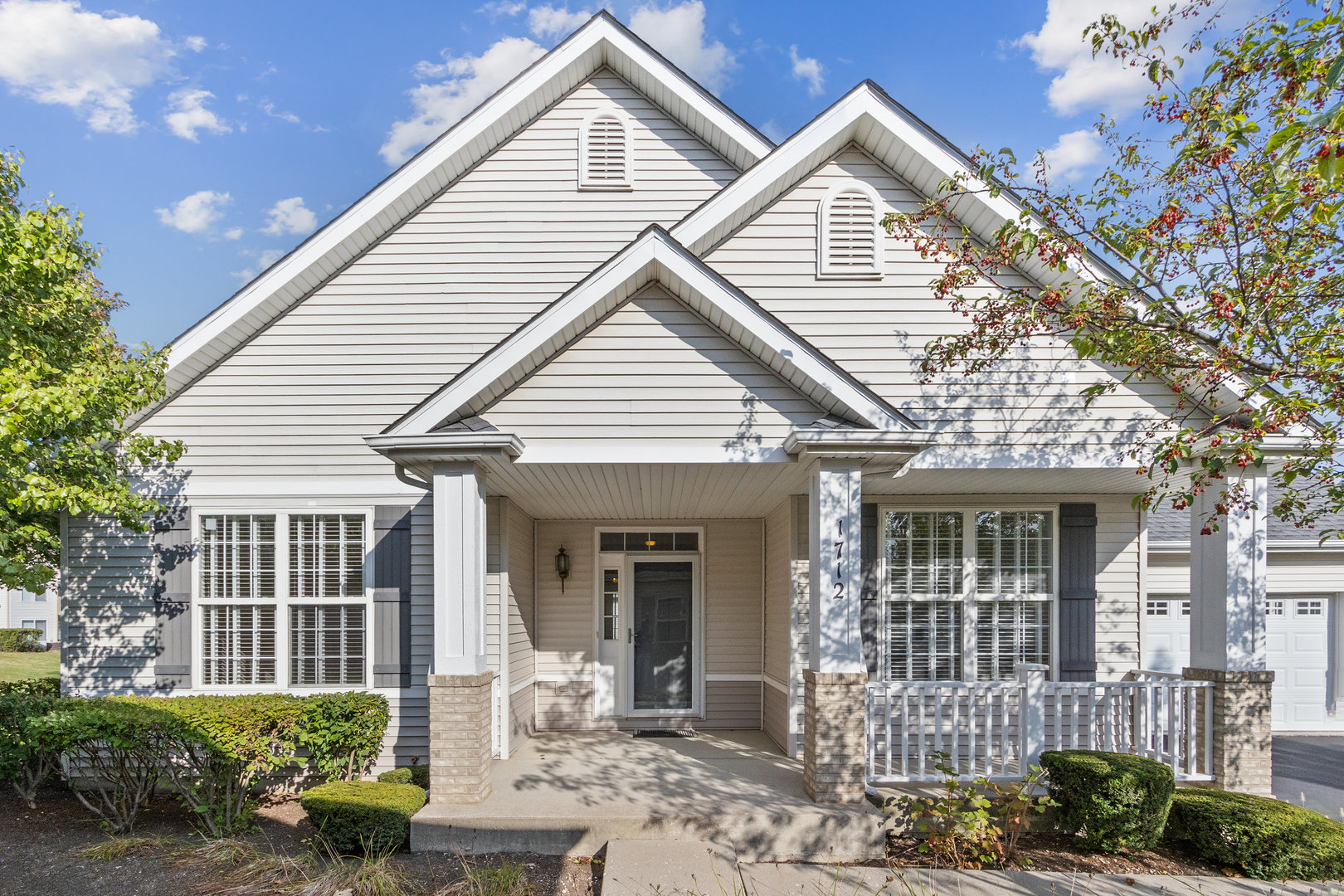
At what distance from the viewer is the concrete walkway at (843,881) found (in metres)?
5.16

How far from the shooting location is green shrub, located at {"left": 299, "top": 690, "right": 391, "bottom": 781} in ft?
23.6

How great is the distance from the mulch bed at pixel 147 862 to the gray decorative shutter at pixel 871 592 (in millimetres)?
3846

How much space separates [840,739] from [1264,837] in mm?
3086

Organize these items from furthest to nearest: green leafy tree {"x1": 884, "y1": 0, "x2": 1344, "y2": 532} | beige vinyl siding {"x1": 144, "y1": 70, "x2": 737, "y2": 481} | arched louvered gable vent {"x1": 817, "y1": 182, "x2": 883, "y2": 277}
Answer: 1. beige vinyl siding {"x1": 144, "y1": 70, "x2": 737, "y2": 481}
2. arched louvered gable vent {"x1": 817, "y1": 182, "x2": 883, "y2": 277}
3. green leafy tree {"x1": 884, "y1": 0, "x2": 1344, "y2": 532}

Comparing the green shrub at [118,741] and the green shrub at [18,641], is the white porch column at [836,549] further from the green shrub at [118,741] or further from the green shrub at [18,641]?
the green shrub at [18,641]

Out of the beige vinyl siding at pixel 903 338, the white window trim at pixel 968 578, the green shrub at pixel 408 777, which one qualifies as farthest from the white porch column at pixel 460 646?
the white window trim at pixel 968 578

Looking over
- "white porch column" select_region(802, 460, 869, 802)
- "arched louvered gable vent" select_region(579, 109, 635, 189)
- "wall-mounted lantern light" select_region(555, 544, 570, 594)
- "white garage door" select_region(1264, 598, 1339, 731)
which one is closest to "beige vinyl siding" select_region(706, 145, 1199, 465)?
"white porch column" select_region(802, 460, 869, 802)

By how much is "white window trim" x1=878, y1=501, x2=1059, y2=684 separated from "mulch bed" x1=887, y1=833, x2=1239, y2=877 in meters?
2.16

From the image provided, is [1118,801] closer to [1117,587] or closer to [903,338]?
[1117,587]

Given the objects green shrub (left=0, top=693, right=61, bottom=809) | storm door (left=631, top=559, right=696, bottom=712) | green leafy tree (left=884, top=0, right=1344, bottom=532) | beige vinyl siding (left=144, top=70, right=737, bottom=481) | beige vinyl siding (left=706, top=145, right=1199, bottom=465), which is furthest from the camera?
storm door (left=631, top=559, right=696, bottom=712)

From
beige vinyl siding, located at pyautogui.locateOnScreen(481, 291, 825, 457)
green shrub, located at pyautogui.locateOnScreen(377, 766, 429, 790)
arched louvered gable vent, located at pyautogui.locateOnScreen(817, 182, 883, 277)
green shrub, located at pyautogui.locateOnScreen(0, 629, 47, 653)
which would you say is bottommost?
green shrub, located at pyautogui.locateOnScreen(0, 629, 47, 653)

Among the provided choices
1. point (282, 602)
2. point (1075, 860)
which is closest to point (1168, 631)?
point (1075, 860)

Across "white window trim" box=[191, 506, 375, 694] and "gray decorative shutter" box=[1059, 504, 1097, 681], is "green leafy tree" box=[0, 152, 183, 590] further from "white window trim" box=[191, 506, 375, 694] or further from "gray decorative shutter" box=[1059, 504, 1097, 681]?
"gray decorative shutter" box=[1059, 504, 1097, 681]

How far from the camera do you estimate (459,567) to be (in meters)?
6.20
